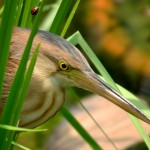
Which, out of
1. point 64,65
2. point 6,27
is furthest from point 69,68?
point 6,27

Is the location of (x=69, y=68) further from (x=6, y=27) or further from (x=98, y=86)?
(x=6, y=27)

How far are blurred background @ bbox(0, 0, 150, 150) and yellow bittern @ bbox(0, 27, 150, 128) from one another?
A: 147 cm

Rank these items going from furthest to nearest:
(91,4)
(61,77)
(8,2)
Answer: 1. (91,4)
2. (61,77)
3. (8,2)

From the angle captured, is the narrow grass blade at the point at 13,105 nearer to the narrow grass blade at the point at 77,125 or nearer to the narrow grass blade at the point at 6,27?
the narrow grass blade at the point at 6,27

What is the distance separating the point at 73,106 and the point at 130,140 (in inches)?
12.4

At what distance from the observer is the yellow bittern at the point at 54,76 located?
4.20 ft

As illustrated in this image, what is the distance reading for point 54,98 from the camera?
1.31 m

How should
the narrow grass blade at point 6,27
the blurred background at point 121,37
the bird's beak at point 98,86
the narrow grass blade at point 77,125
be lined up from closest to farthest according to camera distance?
the narrow grass blade at point 6,27
the bird's beak at point 98,86
the narrow grass blade at point 77,125
the blurred background at point 121,37

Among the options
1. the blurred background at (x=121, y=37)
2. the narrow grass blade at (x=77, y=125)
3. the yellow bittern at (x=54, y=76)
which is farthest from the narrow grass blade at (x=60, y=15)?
the blurred background at (x=121, y=37)

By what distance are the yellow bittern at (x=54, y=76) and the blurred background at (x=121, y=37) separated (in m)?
1.47

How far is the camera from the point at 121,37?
302cm

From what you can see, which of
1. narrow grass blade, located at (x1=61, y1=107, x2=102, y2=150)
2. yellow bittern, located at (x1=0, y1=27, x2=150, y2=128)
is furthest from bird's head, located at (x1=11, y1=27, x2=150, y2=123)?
narrow grass blade, located at (x1=61, y1=107, x2=102, y2=150)

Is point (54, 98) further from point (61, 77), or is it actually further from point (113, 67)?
point (113, 67)

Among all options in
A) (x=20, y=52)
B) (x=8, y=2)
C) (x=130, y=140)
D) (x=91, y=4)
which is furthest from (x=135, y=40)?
(x=8, y=2)
